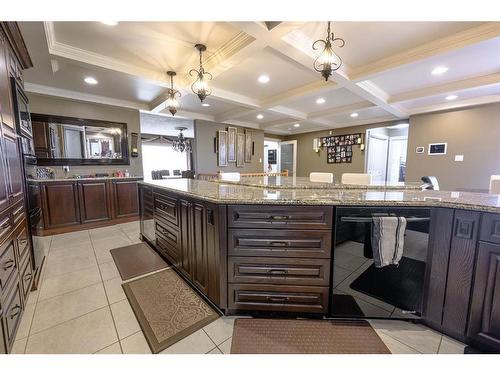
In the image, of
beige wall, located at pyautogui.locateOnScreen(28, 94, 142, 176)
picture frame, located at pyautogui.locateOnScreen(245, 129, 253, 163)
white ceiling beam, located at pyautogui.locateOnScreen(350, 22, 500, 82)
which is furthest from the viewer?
picture frame, located at pyautogui.locateOnScreen(245, 129, 253, 163)

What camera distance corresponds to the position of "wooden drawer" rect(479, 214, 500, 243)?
1170 mm

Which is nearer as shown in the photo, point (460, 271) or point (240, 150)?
point (460, 271)

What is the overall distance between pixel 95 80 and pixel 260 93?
9.14 ft

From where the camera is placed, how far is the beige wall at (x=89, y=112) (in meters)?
3.66

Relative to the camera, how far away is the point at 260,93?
13.8 feet

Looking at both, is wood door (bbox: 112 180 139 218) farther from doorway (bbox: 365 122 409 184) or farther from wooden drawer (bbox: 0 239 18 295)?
doorway (bbox: 365 122 409 184)

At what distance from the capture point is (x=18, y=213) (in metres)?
1.63

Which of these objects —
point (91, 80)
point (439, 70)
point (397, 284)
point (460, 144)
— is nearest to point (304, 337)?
point (397, 284)

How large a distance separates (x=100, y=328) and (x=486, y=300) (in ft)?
7.97

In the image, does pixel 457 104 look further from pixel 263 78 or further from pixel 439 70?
pixel 263 78

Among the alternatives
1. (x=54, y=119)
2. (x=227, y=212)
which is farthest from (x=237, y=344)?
(x=54, y=119)

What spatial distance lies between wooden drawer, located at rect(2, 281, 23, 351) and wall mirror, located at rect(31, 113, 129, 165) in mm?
3248


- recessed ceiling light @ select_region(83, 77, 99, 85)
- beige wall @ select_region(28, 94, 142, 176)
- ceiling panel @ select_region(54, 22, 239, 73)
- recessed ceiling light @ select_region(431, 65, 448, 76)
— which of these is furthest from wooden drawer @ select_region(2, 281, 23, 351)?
recessed ceiling light @ select_region(431, 65, 448, 76)
